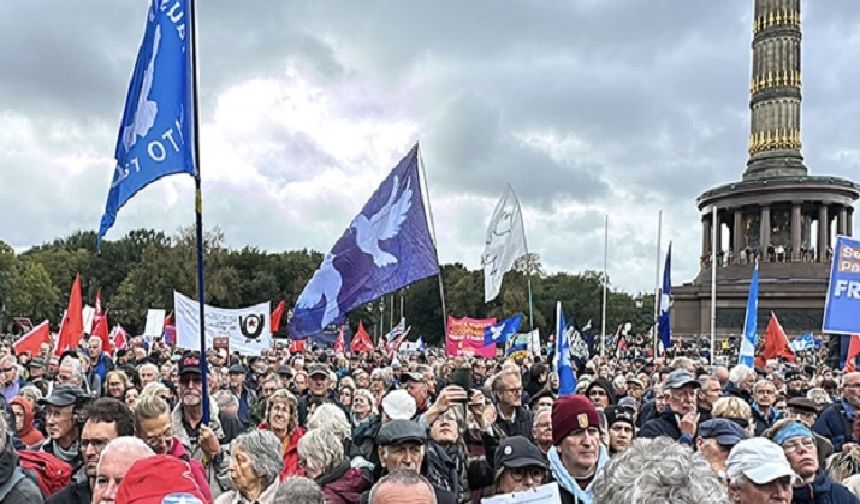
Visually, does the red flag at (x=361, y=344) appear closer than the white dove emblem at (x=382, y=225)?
No

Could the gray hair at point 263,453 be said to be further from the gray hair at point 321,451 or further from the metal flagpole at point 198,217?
the metal flagpole at point 198,217

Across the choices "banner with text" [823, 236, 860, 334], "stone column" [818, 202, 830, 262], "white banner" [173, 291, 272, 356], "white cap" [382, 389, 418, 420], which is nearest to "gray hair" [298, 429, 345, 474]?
"white cap" [382, 389, 418, 420]

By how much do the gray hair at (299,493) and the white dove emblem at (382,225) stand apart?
6.47 meters

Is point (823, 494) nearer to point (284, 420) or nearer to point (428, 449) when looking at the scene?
point (428, 449)

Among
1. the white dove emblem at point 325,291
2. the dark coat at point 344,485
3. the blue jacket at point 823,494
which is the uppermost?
the white dove emblem at point 325,291

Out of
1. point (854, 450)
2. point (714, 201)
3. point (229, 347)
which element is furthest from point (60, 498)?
point (714, 201)

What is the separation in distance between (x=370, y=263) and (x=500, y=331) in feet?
35.0

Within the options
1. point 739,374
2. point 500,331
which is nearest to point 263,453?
point 739,374

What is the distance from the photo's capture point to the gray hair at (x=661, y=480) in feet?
7.57

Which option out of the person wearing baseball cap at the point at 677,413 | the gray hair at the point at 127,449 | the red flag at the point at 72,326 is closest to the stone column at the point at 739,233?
the red flag at the point at 72,326

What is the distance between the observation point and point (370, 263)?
34.3 ft

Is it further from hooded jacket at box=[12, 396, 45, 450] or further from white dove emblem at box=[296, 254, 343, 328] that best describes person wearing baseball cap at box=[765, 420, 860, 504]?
white dove emblem at box=[296, 254, 343, 328]

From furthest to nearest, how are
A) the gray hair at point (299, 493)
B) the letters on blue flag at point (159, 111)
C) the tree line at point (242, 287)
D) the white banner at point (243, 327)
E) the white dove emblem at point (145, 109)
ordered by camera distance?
the tree line at point (242, 287), the white banner at point (243, 327), the white dove emblem at point (145, 109), the letters on blue flag at point (159, 111), the gray hair at point (299, 493)

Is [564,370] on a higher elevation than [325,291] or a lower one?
lower
